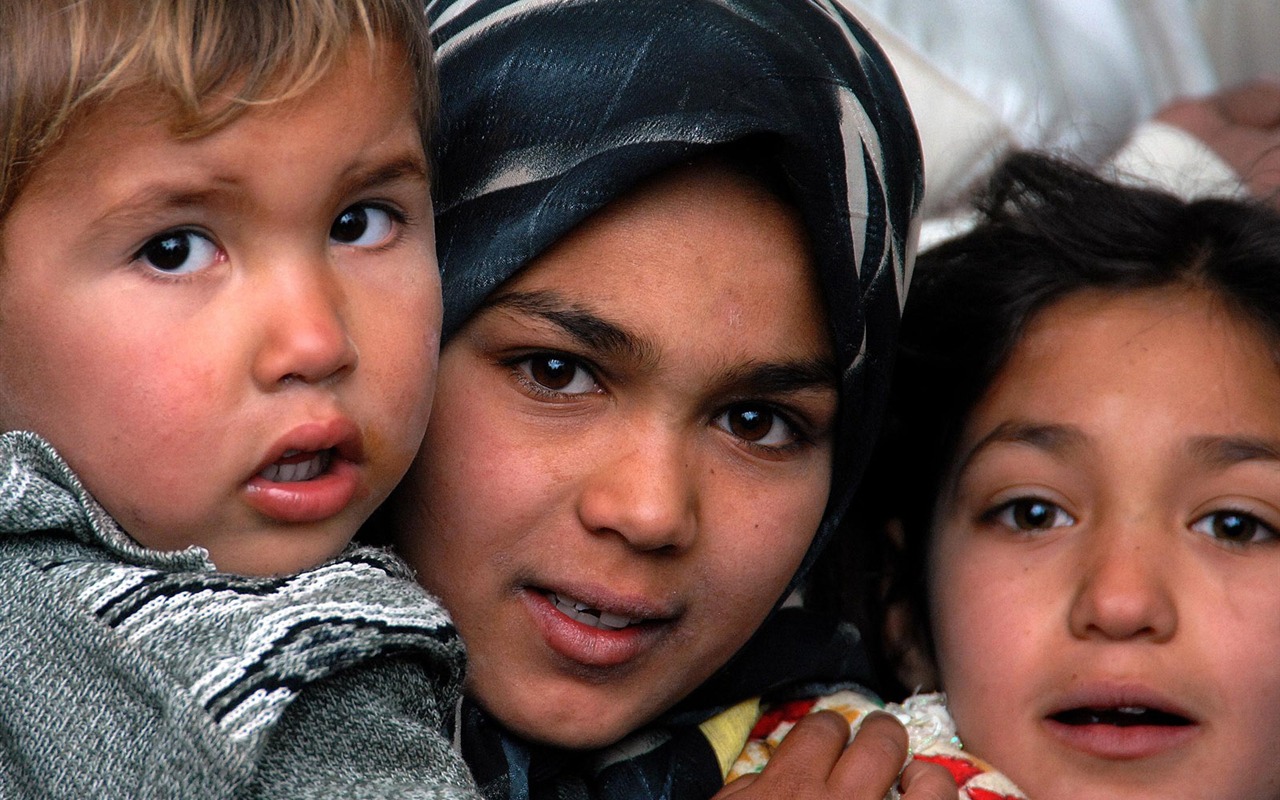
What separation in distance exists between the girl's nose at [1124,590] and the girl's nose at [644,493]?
51 cm

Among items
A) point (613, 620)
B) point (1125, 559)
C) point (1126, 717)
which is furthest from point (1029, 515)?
point (613, 620)

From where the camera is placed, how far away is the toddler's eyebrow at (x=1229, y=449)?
1646 mm

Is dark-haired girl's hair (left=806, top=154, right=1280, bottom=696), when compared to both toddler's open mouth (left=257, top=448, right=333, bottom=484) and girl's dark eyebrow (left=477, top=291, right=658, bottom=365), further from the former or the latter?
toddler's open mouth (left=257, top=448, right=333, bottom=484)

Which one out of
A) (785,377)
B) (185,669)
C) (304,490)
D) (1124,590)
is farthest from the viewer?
(1124,590)

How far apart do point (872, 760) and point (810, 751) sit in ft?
0.22

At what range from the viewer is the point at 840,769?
150 centimetres

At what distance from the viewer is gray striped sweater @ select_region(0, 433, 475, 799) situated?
0.93m

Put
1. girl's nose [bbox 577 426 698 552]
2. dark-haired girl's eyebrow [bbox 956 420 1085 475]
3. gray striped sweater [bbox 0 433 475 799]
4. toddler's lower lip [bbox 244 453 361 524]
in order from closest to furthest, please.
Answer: gray striped sweater [bbox 0 433 475 799] → toddler's lower lip [bbox 244 453 361 524] → girl's nose [bbox 577 426 698 552] → dark-haired girl's eyebrow [bbox 956 420 1085 475]

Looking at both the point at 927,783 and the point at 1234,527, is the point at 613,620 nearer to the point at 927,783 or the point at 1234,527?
the point at 927,783

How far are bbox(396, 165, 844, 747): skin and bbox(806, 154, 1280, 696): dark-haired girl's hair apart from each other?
0.49m

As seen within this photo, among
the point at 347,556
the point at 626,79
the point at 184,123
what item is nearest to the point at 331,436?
the point at 347,556

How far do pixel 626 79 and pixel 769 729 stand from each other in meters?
0.77

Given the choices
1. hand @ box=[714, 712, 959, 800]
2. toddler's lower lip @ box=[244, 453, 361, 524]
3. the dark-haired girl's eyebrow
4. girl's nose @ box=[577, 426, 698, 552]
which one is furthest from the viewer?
the dark-haired girl's eyebrow

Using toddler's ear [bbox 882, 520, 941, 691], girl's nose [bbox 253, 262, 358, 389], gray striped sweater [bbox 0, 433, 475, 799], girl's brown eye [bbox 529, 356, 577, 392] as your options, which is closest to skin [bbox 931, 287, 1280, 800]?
toddler's ear [bbox 882, 520, 941, 691]
